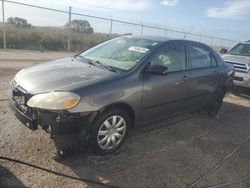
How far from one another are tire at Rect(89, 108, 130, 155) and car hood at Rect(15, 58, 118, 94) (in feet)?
1.68

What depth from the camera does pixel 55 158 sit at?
3.80 m

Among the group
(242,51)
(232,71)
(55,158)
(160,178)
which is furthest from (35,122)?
(242,51)

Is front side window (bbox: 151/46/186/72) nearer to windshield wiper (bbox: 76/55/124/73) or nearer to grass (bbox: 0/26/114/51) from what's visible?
windshield wiper (bbox: 76/55/124/73)

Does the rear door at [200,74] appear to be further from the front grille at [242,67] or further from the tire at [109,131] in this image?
the front grille at [242,67]

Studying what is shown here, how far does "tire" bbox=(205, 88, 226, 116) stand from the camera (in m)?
6.24

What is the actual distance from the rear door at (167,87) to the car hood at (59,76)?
2.36 feet

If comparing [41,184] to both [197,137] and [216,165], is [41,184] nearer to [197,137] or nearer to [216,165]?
[216,165]

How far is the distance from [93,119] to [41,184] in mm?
972

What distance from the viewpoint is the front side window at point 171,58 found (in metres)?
4.60

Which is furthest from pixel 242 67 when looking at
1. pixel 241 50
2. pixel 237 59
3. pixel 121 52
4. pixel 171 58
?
pixel 121 52

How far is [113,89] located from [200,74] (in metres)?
2.30

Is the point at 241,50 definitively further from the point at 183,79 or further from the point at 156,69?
the point at 156,69

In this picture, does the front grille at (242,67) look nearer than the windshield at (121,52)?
No

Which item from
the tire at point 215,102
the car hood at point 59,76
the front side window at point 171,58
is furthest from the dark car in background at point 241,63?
the car hood at point 59,76
